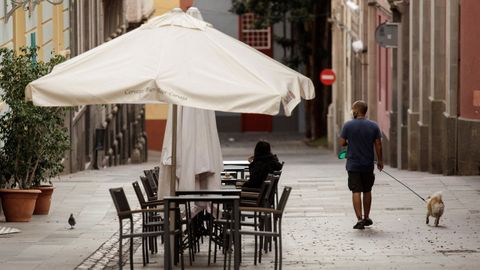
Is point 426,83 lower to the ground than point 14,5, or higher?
lower

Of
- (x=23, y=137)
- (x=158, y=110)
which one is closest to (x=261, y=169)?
(x=23, y=137)

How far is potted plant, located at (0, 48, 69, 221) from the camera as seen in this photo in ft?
61.9

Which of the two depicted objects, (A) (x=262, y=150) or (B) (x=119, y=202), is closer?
(B) (x=119, y=202)

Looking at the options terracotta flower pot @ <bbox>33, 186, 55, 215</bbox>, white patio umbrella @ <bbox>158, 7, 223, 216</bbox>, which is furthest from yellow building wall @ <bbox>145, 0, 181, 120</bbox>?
white patio umbrella @ <bbox>158, 7, 223, 216</bbox>

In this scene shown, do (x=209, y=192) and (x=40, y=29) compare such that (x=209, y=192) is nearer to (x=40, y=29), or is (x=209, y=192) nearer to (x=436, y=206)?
(x=436, y=206)

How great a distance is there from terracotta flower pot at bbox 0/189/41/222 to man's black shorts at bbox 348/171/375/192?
431 cm

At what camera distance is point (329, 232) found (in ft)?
57.8

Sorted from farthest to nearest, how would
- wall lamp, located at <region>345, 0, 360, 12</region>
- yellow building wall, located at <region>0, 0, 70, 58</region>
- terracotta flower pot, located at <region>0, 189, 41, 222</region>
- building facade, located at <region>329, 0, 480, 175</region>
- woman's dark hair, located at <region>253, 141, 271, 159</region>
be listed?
wall lamp, located at <region>345, 0, 360, 12</region> < building facade, located at <region>329, 0, 480, 175</region> < yellow building wall, located at <region>0, 0, 70, 58</region> < terracotta flower pot, located at <region>0, 189, 41, 222</region> < woman's dark hair, located at <region>253, 141, 271, 159</region>

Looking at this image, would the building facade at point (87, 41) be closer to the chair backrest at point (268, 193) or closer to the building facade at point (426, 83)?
the chair backrest at point (268, 193)

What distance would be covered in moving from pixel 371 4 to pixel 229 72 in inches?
→ 1267

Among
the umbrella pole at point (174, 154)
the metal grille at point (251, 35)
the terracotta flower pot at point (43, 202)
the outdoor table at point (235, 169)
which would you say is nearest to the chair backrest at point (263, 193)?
the umbrella pole at point (174, 154)

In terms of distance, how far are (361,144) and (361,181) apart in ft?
1.58

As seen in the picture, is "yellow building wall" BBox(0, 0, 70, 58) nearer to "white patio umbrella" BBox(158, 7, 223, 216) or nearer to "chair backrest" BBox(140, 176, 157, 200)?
"chair backrest" BBox(140, 176, 157, 200)

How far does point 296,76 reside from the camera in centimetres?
1400
